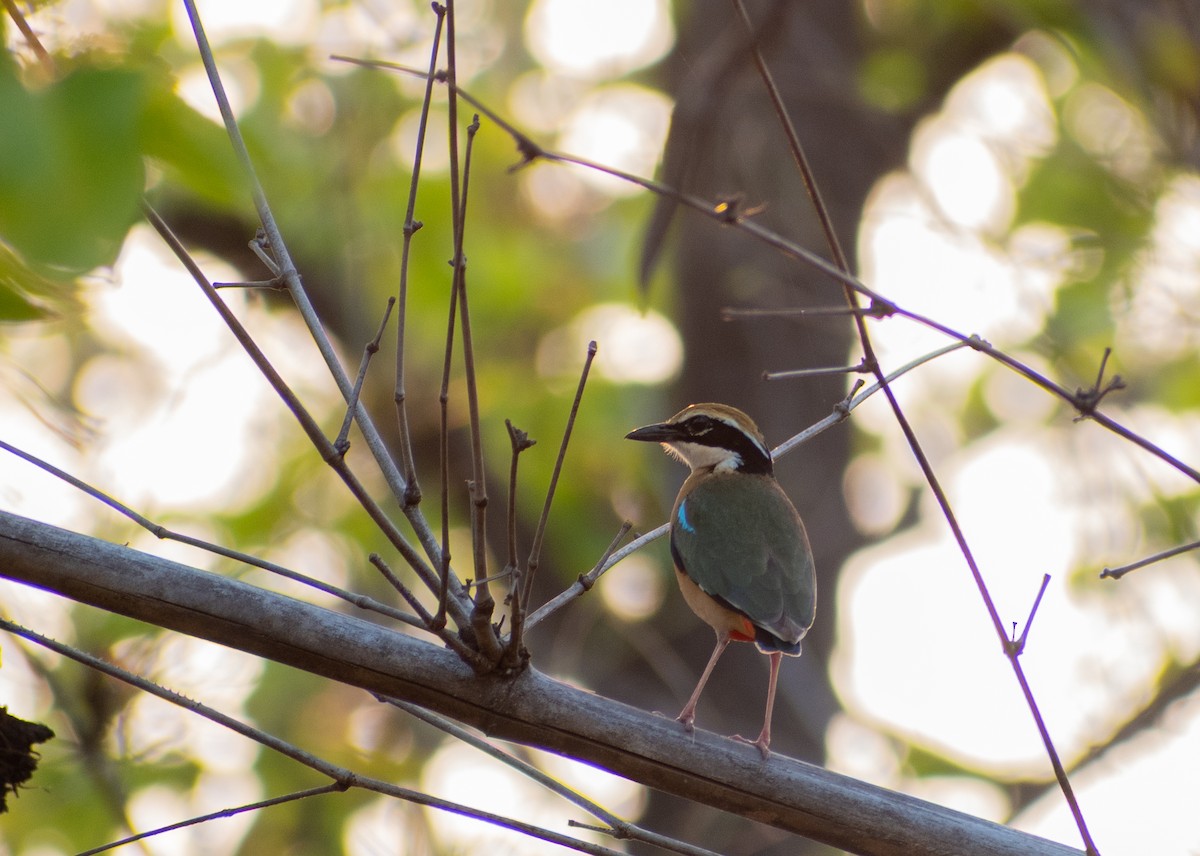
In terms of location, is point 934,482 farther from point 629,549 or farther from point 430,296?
point 430,296

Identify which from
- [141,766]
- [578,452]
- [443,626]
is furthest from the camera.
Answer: [578,452]

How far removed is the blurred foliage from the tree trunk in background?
43 cm

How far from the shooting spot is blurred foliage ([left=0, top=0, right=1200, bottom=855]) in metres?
7.51

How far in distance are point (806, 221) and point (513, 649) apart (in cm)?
637

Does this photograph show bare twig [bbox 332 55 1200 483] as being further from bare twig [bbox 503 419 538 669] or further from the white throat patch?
the white throat patch

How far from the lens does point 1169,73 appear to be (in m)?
6.30

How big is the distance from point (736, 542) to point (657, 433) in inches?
40.5

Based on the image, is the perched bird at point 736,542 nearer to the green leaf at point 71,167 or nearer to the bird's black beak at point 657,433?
the bird's black beak at point 657,433

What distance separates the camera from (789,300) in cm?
876

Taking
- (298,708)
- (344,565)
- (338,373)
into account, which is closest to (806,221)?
(344,565)

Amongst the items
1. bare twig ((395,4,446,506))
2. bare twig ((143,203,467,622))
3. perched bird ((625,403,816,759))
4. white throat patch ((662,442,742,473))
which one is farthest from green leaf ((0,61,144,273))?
white throat patch ((662,442,742,473))

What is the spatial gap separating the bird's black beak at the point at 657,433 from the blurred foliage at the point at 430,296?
1.74 m

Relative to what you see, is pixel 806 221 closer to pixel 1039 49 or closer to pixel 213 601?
pixel 1039 49

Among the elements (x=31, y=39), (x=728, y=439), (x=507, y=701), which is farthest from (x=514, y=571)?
(x=728, y=439)
